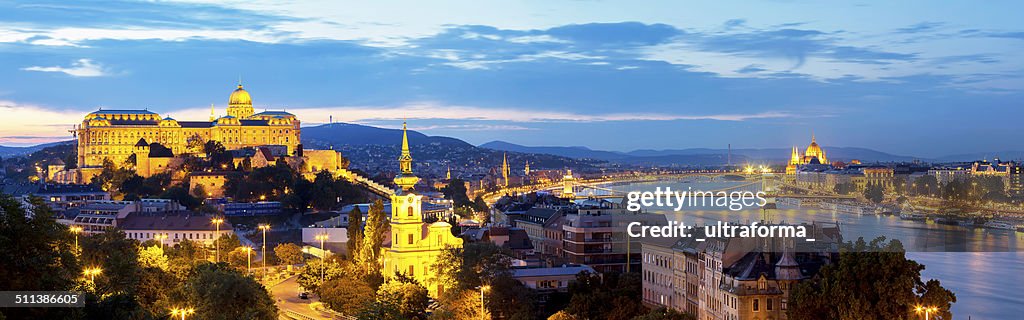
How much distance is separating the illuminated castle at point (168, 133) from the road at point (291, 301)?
1634 inches

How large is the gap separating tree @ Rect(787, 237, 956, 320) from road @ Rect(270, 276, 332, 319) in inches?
539

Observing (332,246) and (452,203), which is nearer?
(332,246)

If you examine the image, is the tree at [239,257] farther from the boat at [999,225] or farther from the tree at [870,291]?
the boat at [999,225]

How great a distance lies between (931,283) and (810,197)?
52867 millimetres

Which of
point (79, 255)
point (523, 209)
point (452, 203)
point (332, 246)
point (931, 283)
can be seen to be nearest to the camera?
point (931, 283)

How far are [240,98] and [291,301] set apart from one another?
184 ft

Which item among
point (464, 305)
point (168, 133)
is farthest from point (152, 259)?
point (168, 133)

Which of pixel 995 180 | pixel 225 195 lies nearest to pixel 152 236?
pixel 225 195

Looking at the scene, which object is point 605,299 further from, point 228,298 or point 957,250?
point 957,250

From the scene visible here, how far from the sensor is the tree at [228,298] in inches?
1096

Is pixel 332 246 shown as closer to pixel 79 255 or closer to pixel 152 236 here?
pixel 152 236

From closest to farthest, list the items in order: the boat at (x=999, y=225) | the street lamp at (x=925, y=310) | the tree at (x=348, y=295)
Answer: the street lamp at (x=925, y=310) → the tree at (x=348, y=295) → the boat at (x=999, y=225)

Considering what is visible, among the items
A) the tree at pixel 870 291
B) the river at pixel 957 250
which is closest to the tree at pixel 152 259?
the tree at pixel 870 291

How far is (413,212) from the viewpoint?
39.8 m
